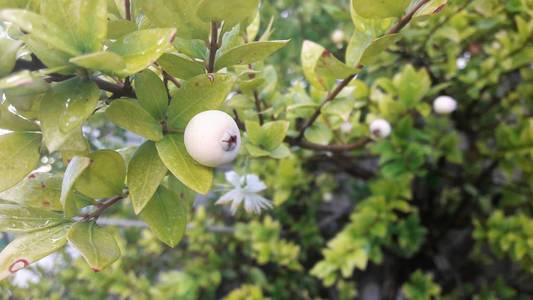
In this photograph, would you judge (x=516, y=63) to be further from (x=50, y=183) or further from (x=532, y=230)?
(x=50, y=183)

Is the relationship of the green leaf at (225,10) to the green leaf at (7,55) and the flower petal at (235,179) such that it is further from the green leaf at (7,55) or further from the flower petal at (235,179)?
the flower petal at (235,179)

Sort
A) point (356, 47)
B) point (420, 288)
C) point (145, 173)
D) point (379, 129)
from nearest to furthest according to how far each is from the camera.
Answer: point (145, 173), point (356, 47), point (379, 129), point (420, 288)

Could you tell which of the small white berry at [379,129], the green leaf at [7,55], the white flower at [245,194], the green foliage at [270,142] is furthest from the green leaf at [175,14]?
the small white berry at [379,129]

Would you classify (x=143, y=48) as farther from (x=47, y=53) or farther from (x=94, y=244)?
(x=94, y=244)

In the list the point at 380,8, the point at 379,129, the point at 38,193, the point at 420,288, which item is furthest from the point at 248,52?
the point at 420,288

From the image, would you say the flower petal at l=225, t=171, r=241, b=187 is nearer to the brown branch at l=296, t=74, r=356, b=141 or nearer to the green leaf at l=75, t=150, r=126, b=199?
the brown branch at l=296, t=74, r=356, b=141

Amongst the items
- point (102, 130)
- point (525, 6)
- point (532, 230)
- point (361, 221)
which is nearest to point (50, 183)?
point (102, 130)
